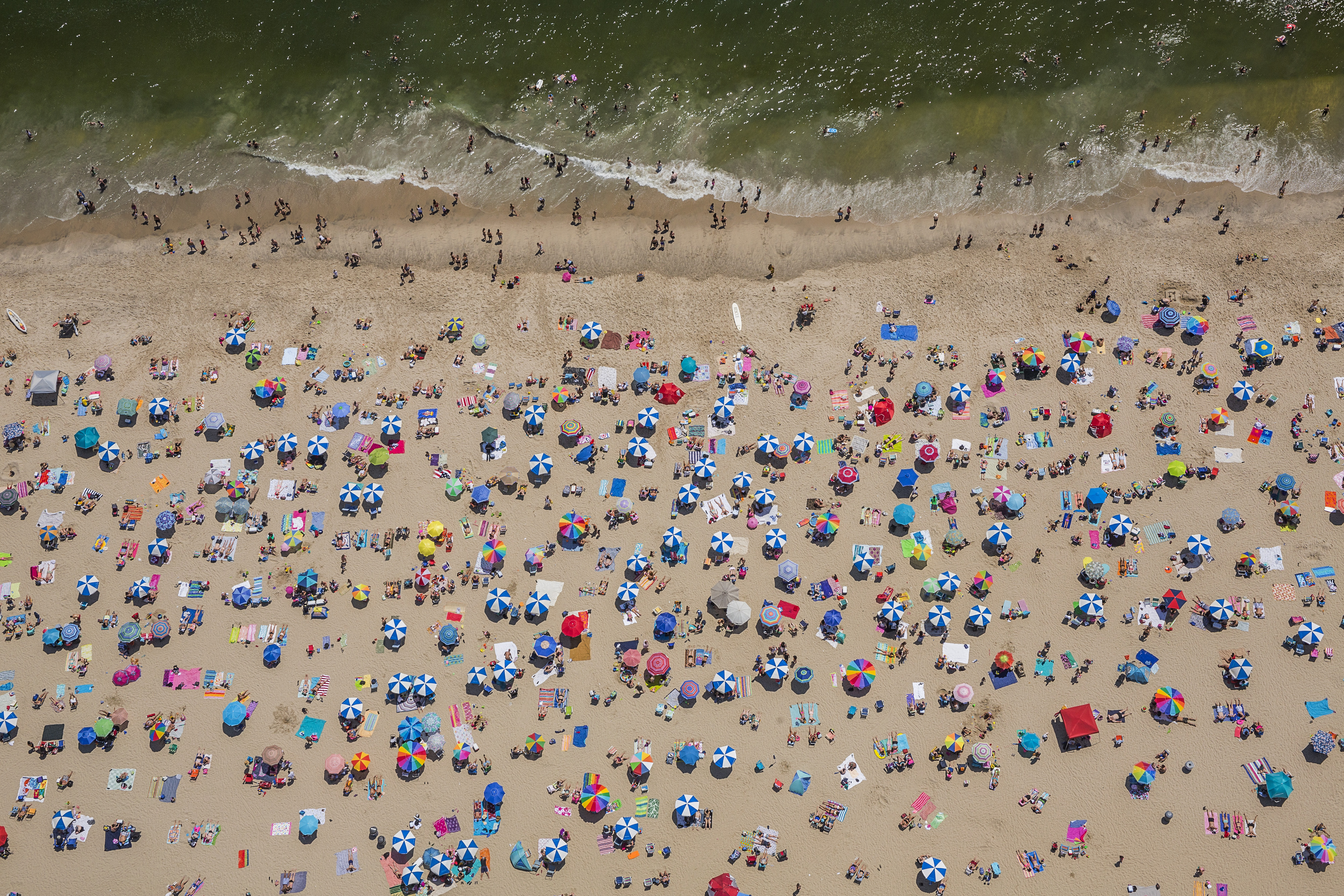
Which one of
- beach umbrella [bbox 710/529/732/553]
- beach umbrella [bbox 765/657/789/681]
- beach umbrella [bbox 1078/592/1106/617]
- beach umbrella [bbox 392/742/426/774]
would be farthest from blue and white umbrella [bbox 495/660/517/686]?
beach umbrella [bbox 1078/592/1106/617]

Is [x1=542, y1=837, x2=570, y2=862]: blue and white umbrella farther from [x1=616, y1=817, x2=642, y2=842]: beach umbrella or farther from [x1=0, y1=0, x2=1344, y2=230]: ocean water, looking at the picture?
[x1=0, y1=0, x2=1344, y2=230]: ocean water

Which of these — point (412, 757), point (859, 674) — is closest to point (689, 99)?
point (859, 674)

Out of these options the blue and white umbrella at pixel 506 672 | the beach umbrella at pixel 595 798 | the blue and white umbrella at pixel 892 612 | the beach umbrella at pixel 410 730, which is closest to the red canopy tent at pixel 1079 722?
the blue and white umbrella at pixel 892 612

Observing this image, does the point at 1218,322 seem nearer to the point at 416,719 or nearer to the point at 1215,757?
the point at 1215,757

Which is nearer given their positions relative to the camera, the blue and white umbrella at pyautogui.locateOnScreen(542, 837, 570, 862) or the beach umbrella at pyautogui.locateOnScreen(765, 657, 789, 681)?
the blue and white umbrella at pyautogui.locateOnScreen(542, 837, 570, 862)

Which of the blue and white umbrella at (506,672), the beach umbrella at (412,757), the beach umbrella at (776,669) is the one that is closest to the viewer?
the beach umbrella at (412,757)

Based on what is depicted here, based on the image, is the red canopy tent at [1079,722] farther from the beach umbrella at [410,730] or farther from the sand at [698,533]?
the beach umbrella at [410,730]

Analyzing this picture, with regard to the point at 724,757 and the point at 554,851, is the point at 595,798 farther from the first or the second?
the point at 724,757
